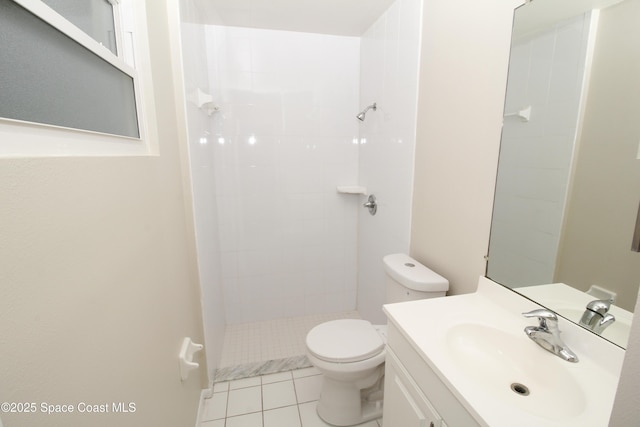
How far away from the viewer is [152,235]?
1004mm

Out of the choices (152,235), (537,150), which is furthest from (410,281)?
(152,235)

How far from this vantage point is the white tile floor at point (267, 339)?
201 centimetres

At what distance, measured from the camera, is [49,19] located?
0.57 metres

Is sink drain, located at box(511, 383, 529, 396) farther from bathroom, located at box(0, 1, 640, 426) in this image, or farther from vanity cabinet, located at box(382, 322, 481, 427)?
bathroom, located at box(0, 1, 640, 426)

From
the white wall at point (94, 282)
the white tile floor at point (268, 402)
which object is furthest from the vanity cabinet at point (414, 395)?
the white wall at point (94, 282)

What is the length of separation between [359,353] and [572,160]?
45.1 inches

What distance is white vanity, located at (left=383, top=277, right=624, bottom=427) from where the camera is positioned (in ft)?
2.12

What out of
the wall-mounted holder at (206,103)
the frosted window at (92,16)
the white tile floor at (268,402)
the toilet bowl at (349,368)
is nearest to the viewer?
the frosted window at (92,16)

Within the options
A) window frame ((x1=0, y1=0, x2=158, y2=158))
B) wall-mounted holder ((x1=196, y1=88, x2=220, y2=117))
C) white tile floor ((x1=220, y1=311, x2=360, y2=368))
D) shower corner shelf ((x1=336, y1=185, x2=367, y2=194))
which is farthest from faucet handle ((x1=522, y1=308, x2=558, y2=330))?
wall-mounted holder ((x1=196, y1=88, x2=220, y2=117))

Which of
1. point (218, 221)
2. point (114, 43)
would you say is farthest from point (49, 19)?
point (218, 221)

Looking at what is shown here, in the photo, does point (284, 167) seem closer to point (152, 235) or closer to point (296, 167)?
point (296, 167)

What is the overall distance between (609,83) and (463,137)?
49 cm

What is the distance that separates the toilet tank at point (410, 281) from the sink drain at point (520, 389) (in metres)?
0.48

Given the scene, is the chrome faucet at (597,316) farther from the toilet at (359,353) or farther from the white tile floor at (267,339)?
the white tile floor at (267,339)
